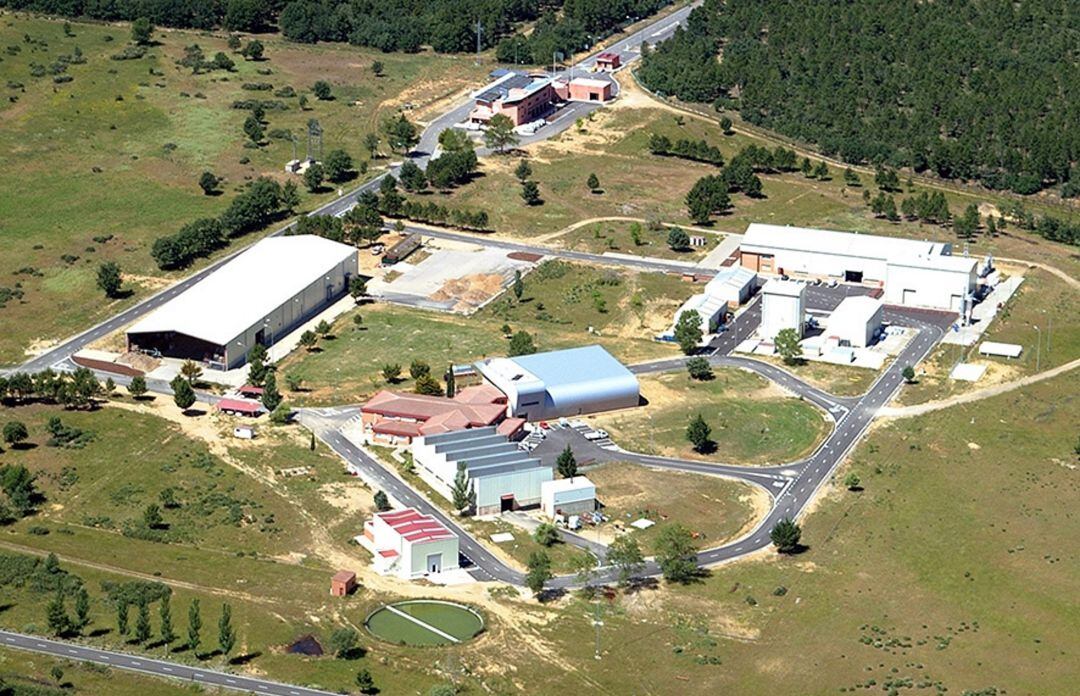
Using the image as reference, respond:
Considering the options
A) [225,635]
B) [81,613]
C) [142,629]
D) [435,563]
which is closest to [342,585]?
[435,563]

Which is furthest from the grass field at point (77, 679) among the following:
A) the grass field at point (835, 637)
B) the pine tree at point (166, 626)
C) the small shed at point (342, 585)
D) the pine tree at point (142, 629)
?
the grass field at point (835, 637)

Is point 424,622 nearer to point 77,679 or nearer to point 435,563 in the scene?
point 435,563

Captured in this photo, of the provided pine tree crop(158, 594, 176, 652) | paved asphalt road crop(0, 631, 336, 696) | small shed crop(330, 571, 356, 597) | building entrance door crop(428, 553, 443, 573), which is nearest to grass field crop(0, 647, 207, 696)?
paved asphalt road crop(0, 631, 336, 696)

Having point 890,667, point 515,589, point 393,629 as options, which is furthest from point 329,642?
point 890,667

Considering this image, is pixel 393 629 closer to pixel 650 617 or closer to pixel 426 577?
pixel 426 577

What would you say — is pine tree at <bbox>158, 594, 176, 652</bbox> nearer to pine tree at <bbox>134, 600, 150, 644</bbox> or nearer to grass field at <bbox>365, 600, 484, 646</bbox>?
pine tree at <bbox>134, 600, 150, 644</bbox>

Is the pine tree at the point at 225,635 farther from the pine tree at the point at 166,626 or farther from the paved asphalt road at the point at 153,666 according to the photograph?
the pine tree at the point at 166,626

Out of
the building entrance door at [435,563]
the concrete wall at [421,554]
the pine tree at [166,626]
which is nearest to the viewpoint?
the pine tree at [166,626]
